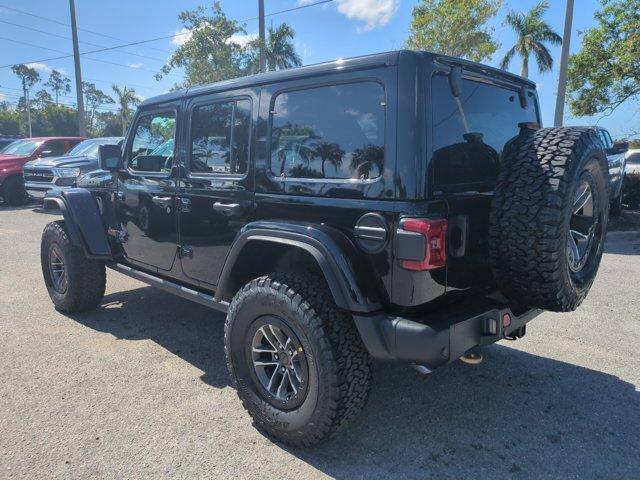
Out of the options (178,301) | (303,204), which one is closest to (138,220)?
(178,301)

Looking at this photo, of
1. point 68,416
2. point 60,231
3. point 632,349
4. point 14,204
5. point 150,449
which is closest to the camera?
point 150,449

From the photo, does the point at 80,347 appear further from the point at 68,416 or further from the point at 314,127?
the point at 314,127

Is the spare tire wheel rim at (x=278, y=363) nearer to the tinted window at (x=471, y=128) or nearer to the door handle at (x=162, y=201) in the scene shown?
the tinted window at (x=471, y=128)

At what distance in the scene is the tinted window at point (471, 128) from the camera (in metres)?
2.37

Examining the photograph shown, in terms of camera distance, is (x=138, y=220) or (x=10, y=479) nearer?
(x=10, y=479)

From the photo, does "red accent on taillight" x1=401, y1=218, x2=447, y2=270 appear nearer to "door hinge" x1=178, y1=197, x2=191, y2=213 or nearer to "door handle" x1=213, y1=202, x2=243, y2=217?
"door handle" x1=213, y1=202, x2=243, y2=217

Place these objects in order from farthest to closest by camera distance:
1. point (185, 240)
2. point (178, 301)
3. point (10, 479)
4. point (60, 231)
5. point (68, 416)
Result: 1. point (178, 301)
2. point (60, 231)
3. point (185, 240)
4. point (68, 416)
5. point (10, 479)

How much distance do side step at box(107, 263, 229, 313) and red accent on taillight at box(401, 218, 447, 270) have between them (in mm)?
1450

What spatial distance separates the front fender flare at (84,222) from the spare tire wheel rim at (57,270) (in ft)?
1.47

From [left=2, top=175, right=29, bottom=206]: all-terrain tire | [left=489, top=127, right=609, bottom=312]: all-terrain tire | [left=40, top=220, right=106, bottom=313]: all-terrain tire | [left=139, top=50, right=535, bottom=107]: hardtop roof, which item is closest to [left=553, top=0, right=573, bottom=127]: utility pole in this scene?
[left=139, top=50, right=535, bottom=107]: hardtop roof

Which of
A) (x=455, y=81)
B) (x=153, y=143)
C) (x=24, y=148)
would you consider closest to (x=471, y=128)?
(x=455, y=81)

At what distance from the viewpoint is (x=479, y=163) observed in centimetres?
266

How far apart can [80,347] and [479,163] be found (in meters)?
3.40

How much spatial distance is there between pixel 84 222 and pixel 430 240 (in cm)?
338
